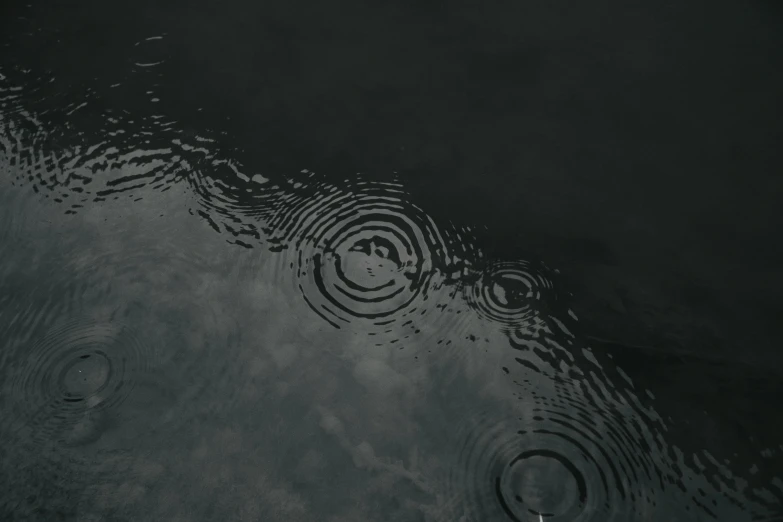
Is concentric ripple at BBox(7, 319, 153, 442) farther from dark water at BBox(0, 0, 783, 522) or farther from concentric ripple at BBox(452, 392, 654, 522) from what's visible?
concentric ripple at BBox(452, 392, 654, 522)

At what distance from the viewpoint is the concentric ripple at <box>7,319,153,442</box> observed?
5.12 feet

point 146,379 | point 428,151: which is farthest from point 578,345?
→ point 146,379

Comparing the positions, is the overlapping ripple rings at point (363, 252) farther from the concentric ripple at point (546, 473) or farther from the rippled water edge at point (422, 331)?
the concentric ripple at point (546, 473)

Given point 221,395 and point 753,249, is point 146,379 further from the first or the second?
point 753,249

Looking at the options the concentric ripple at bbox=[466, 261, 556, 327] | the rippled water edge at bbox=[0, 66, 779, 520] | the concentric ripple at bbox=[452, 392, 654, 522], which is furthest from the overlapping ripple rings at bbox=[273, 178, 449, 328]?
the concentric ripple at bbox=[452, 392, 654, 522]

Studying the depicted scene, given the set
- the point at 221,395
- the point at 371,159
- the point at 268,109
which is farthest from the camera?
the point at 268,109

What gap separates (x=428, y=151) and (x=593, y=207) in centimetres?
50

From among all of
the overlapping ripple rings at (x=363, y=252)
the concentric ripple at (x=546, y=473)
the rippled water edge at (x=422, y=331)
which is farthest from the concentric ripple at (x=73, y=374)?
the concentric ripple at (x=546, y=473)

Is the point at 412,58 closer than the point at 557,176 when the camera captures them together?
No

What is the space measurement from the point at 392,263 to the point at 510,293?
12.5 inches

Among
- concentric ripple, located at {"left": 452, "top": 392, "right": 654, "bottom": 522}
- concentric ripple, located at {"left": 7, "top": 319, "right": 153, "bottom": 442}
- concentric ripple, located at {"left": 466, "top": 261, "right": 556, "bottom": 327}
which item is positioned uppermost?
concentric ripple, located at {"left": 466, "top": 261, "right": 556, "bottom": 327}

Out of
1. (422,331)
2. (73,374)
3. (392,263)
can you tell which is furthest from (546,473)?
(73,374)

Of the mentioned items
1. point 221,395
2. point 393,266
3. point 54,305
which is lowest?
point 54,305

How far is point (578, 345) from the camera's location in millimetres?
1571
